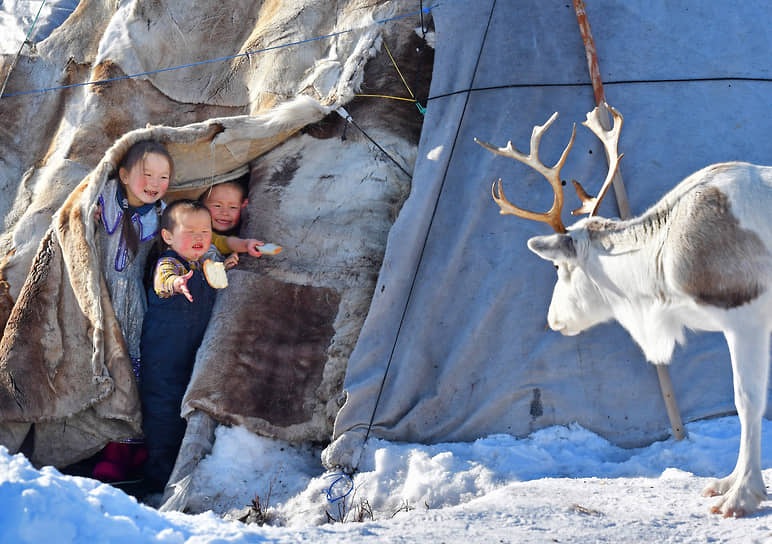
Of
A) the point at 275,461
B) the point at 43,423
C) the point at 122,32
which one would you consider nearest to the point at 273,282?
the point at 275,461

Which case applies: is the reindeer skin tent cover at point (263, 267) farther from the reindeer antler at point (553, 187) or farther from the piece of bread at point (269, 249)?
the reindeer antler at point (553, 187)

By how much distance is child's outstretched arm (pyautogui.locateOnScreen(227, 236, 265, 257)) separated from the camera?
471 centimetres

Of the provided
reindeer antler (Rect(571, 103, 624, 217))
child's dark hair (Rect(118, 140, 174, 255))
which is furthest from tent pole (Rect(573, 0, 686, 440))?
child's dark hair (Rect(118, 140, 174, 255))

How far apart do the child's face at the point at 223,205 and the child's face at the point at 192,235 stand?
23 cm

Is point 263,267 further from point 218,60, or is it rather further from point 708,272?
point 708,272

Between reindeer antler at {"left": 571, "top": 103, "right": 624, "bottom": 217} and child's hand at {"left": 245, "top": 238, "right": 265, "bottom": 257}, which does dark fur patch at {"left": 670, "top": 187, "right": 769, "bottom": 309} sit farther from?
child's hand at {"left": 245, "top": 238, "right": 265, "bottom": 257}

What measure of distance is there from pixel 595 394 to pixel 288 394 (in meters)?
1.71

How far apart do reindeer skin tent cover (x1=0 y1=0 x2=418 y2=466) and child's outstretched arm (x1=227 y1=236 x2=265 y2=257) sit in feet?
0.24

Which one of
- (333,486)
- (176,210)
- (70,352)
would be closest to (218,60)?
(176,210)

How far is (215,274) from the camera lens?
15.0 ft

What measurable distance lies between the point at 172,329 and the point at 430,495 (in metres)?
1.91

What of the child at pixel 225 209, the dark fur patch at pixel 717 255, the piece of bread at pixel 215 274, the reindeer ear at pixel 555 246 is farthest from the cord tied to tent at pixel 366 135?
the dark fur patch at pixel 717 255

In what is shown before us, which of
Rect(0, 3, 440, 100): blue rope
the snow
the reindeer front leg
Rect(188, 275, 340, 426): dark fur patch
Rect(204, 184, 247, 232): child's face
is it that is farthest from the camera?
Rect(0, 3, 440, 100): blue rope

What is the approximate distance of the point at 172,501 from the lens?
411 centimetres
